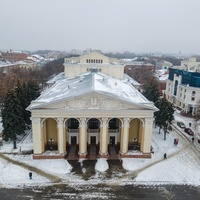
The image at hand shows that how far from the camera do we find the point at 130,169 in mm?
26797

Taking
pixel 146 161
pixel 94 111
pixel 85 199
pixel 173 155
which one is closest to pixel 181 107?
pixel 173 155

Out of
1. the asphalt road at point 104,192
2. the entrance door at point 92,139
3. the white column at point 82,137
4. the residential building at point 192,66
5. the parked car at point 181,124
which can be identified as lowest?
the asphalt road at point 104,192

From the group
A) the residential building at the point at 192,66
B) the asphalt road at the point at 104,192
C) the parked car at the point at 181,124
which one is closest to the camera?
the asphalt road at the point at 104,192

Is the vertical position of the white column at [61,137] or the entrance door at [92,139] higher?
the white column at [61,137]

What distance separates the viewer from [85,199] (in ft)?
69.2

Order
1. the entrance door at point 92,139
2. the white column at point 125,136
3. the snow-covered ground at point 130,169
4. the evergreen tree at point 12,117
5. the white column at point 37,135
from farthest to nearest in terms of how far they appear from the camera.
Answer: the entrance door at point 92,139 < the evergreen tree at point 12,117 < the white column at point 125,136 < the white column at point 37,135 < the snow-covered ground at point 130,169

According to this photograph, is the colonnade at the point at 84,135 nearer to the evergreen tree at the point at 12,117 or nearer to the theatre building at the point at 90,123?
the theatre building at the point at 90,123

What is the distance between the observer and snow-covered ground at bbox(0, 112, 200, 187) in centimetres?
2422

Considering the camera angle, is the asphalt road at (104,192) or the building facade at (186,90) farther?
A: the building facade at (186,90)

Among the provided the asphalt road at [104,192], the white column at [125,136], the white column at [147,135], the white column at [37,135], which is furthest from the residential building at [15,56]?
the asphalt road at [104,192]

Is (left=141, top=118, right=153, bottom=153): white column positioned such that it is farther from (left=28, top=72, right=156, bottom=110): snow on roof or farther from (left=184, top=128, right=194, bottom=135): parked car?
(left=184, top=128, right=194, bottom=135): parked car

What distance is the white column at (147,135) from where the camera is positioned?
93.8ft

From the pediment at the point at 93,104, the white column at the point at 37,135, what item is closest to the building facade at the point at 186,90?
the pediment at the point at 93,104

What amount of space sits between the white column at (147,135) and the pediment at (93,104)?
90.4 inches
